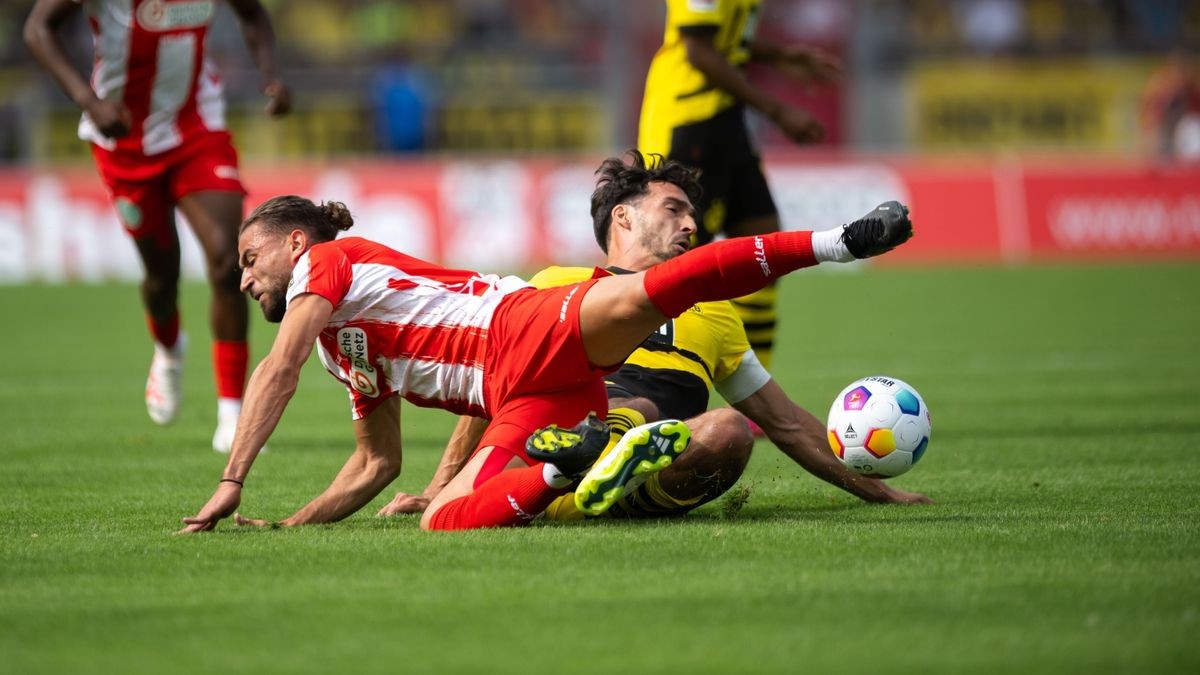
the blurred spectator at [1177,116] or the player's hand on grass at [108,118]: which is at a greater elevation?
the player's hand on grass at [108,118]

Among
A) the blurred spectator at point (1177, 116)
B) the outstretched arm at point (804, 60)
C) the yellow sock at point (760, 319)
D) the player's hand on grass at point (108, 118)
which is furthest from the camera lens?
the blurred spectator at point (1177, 116)

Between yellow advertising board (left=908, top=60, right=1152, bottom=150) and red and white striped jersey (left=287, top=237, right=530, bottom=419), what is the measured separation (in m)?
23.2

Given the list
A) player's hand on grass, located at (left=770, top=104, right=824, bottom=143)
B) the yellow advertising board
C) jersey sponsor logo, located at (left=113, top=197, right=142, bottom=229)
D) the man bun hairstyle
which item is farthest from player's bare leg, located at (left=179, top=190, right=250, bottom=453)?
the yellow advertising board

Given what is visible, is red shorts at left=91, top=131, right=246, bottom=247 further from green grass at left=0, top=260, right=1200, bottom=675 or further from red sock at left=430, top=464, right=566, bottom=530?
red sock at left=430, top=464, right=566, bottom=530

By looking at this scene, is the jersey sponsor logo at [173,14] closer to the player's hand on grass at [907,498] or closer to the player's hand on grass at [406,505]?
the player's hand on grass at [406,505]

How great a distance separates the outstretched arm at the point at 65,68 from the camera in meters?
7.59

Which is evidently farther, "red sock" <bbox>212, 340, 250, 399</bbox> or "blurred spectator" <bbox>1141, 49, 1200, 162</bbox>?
"blurred spectator" <bbox>1141, 49, 1200, 162</bbox>

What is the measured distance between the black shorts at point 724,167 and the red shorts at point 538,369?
290 cm

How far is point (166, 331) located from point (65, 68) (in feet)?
5.13

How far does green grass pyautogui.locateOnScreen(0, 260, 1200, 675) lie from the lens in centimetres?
371

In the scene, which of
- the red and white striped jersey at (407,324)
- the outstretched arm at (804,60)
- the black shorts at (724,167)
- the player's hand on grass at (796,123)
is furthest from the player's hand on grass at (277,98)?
the red and white striped jersey at (407,324)

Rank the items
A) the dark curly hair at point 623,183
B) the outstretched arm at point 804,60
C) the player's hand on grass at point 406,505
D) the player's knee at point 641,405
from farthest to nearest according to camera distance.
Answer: the outstretched arm at point 804,60 → the dark curly hair at point 623,183 → the player's hand on grass at point 406,505 → the player's knee at point 641,405

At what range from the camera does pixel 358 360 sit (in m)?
5.75

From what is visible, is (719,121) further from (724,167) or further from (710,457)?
(710,457)
